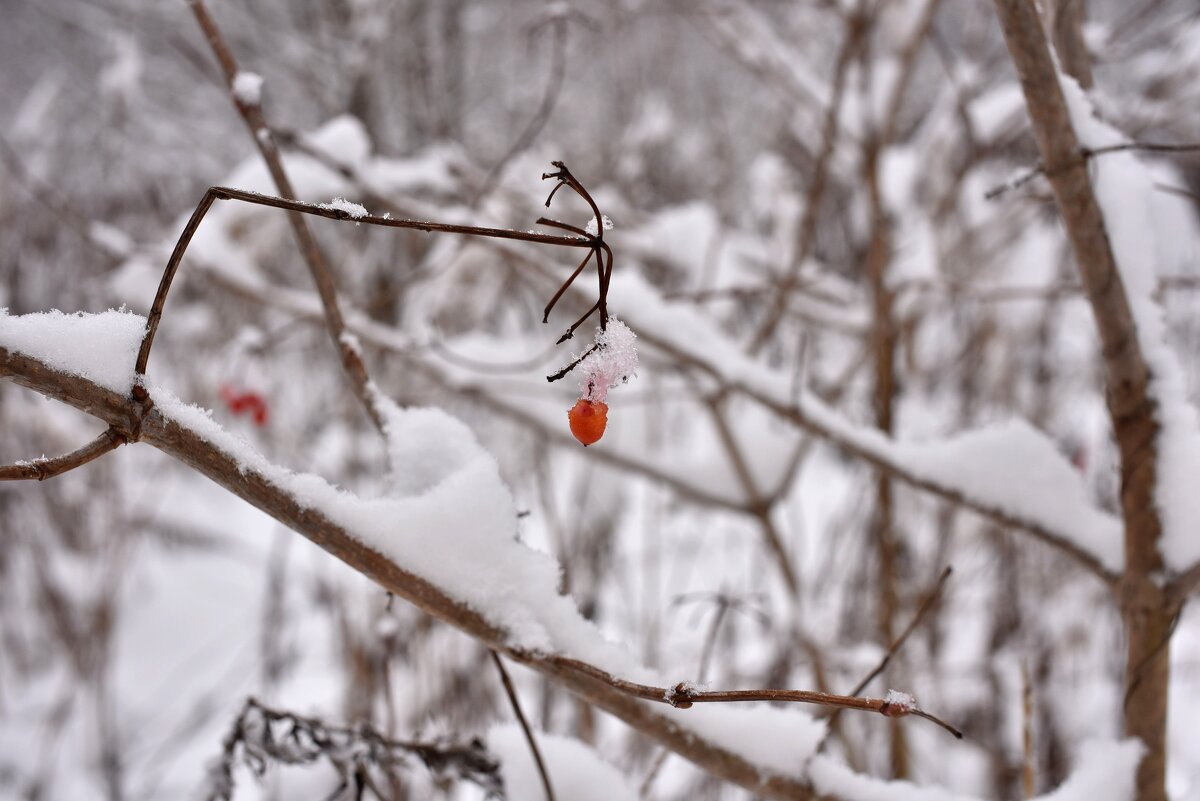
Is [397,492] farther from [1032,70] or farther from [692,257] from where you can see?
[692,257]

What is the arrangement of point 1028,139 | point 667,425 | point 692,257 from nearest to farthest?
1. point 692,257
2. point 1028,139
3. point 667,425

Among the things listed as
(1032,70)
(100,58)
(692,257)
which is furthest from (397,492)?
(100,58)

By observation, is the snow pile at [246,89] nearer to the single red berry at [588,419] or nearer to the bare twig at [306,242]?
the bare twig at [306,242]

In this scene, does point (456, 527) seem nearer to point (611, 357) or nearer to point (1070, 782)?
point (611, 357)

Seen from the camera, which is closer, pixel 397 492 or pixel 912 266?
pixel 397 492

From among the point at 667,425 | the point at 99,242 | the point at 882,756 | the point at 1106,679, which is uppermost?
the point at 667,425

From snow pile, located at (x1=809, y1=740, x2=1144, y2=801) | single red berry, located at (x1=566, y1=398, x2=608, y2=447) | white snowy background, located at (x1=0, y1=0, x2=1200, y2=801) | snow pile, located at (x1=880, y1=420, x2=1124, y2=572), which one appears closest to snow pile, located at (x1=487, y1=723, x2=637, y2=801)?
white snowy background, located at (x1=0, y1=0, x2=1200, y2=801)

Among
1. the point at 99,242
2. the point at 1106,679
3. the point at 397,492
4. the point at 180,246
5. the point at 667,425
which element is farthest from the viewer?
the point at 667,425

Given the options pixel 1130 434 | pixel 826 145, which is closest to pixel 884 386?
pixel 826 145
